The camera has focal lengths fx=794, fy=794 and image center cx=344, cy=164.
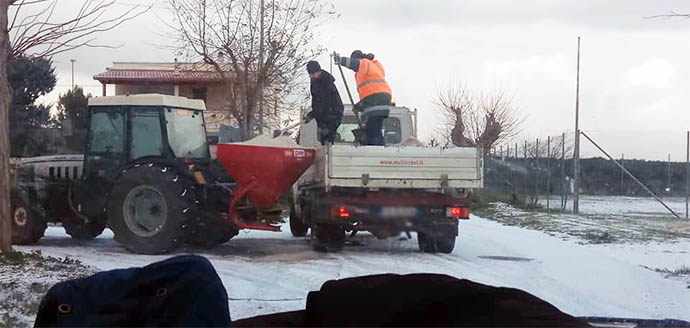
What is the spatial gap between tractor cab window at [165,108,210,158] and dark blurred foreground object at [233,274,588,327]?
4.85 metres

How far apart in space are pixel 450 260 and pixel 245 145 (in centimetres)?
228

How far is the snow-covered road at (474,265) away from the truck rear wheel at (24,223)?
13 cm

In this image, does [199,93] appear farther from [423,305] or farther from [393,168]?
[423,305]

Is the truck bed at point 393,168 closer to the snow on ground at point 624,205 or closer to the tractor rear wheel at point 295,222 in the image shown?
the tractor rear wheel at point 295,222

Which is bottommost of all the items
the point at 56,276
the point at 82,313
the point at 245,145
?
the point at 56,276

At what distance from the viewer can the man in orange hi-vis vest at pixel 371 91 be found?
5.41 m

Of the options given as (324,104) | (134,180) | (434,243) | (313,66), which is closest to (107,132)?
(134,180)

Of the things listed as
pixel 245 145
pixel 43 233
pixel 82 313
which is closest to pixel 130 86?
pixel 245 145

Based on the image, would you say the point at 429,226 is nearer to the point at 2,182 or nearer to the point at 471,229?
the point at 471,229

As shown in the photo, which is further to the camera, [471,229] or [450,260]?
[471,229]

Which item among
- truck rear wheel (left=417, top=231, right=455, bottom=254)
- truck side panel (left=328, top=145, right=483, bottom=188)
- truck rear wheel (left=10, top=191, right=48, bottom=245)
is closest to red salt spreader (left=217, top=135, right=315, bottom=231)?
truck side panel (left=328, top=145, right=483, bottom=188)

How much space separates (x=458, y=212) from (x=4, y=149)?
420cm

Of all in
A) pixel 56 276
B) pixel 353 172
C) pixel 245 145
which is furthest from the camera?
pixel 353 172

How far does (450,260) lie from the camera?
6484mm
